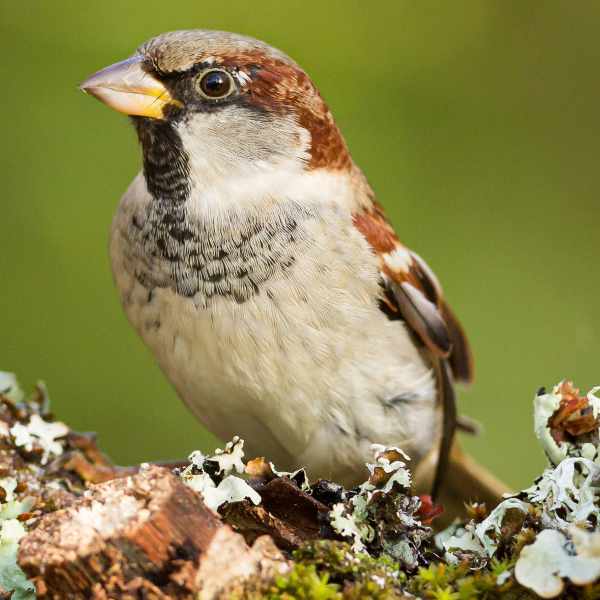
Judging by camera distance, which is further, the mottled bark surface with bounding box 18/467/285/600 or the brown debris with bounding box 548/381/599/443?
the brown debris with bounding box 548/381/599/443

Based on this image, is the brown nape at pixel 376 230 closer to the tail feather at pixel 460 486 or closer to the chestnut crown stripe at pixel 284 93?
the chestnut crown stripe at pixel 284 93

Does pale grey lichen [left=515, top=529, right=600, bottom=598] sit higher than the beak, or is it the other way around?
the beak

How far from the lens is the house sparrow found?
2.35 m

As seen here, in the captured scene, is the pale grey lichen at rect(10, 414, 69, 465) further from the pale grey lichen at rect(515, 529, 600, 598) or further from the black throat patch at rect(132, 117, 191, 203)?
the pale grey lichen at rect(515, 529, 600, 598)

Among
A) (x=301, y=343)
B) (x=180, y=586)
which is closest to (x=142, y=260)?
(x=301, y=343)

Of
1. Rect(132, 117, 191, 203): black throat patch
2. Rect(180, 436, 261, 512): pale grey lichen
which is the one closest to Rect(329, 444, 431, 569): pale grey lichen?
Rect(180, 436, 261, 512): pale grey lichen

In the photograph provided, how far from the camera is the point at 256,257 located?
2.36 m

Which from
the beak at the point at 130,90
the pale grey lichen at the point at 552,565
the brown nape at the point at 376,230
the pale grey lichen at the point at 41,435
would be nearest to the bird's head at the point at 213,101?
the beak at the point at 130,90

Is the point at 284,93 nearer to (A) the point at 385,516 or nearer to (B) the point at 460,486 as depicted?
(A) the point at 385,516

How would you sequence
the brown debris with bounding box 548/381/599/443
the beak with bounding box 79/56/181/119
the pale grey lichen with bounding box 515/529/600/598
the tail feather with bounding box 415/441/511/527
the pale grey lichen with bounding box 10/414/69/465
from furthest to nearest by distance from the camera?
the tail feather with bounding box 415/441/511/527 < the beak with bounding box 79/56/181/119 < the pale grey lichen with bounding box 10/414/69/465 < the brown debris with bounding box 548/381/599/443 < the pale grey lichen with bounding box 515/529/600/598

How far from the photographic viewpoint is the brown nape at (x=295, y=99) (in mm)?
2428

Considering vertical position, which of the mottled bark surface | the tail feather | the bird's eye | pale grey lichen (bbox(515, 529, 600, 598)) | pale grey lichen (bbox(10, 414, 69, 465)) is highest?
the bird's eye

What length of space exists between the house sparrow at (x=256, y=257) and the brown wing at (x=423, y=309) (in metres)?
0.01

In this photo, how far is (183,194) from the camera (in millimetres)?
2451
